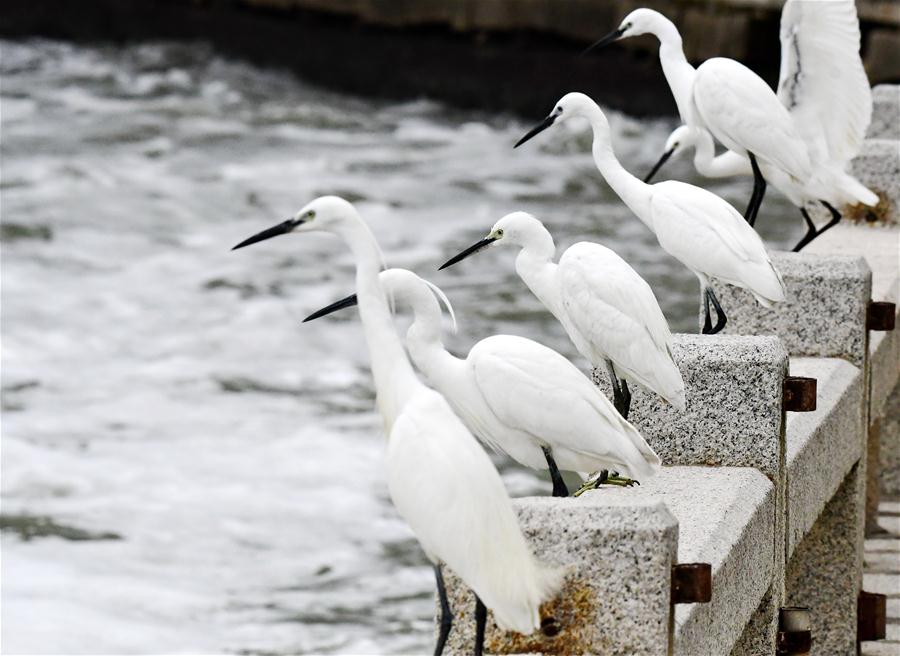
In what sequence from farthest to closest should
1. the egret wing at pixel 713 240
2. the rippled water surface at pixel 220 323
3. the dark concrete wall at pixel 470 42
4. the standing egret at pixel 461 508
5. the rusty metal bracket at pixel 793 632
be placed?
the dark concrete wall at pixel 470 42 < the rippled water surface at pixel 220 323 < the egret wing at pixel 713 240 < the rusty metal bracket at pixel 793 632 < the standing egret at pixel 461 508

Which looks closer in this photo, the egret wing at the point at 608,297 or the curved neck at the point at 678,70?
the egret wing at the point at 608,297

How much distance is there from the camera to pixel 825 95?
5926 millimetres

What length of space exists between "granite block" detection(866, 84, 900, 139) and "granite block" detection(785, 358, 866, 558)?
146 inches

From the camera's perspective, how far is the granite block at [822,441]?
4270 mm

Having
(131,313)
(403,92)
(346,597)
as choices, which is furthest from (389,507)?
(403,92)

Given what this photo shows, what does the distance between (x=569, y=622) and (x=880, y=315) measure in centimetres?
232

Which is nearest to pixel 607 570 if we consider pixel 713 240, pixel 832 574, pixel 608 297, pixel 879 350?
pixel 608 297

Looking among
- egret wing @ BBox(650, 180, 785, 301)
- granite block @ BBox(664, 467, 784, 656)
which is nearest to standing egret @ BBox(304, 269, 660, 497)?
granite block @ BBox(664, 467, 784, 656)

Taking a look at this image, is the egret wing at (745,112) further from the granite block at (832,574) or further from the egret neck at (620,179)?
the granite block at (832,574)

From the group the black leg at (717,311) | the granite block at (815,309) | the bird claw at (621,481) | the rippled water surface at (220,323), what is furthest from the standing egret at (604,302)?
the rippled water surface at (220,323)

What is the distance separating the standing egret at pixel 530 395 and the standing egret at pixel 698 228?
3.38ft

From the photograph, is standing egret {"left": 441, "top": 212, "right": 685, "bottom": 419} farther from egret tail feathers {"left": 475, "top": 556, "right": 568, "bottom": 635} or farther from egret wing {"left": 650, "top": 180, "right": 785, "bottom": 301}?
egret tail feathers {"left": 475, "top": 556, "right": 568, "bottom": 635}

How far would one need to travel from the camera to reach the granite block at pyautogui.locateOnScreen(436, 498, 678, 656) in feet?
9.93

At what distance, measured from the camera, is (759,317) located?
5059mm
